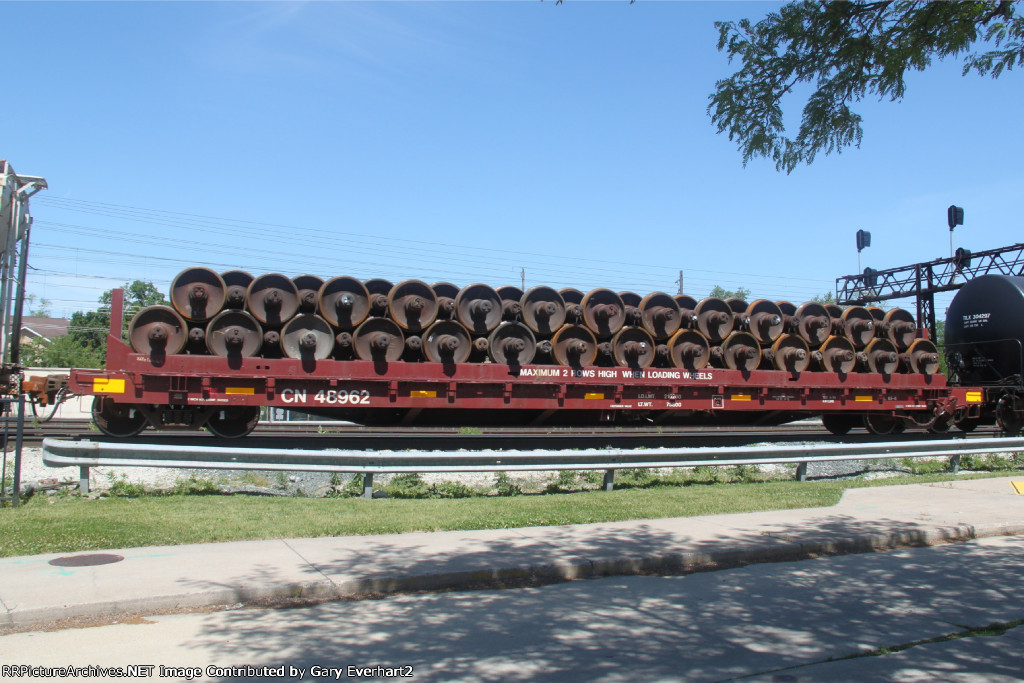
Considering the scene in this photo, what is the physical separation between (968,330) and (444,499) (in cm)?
1735

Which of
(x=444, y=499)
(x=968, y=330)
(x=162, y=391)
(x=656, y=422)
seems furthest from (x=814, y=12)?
(x=968, y=330)

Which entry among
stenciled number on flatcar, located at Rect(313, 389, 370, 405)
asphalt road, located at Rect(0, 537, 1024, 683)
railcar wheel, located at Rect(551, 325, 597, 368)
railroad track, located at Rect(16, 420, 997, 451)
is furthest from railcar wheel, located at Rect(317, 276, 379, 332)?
A: asphalt road, located at Rect(0, 537, 1024, 683)

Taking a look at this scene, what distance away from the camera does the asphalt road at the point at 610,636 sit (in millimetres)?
4465

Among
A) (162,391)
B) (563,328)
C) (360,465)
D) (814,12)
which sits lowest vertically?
(360,465)

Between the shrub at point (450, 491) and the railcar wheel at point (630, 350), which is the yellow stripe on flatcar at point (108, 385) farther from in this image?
the railcar wheel at point (630, 350)

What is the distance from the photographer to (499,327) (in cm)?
1538

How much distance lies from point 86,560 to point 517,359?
978 cm

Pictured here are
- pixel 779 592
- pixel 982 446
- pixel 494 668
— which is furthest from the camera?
pixel 982 446

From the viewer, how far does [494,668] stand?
14.7 feet

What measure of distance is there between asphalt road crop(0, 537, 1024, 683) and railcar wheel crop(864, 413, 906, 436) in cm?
1474

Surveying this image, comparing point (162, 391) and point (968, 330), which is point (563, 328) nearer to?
point (162, 391)

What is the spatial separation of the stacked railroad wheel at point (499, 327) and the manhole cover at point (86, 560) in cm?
707

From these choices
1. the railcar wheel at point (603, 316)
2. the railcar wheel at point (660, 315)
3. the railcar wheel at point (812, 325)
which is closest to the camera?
the railcar wheel at point (603, 316)

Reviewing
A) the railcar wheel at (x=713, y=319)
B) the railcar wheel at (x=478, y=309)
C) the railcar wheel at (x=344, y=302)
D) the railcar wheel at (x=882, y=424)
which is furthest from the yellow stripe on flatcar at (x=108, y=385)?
the railcar wheel at (x=882, y=424)
